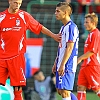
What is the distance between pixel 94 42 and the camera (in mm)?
10516

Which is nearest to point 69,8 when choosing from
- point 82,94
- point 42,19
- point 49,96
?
point 82,94

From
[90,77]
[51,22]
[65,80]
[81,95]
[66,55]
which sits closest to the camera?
[66,55]

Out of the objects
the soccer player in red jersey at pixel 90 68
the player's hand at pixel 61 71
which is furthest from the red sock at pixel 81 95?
the player's hand at pixel 61 71

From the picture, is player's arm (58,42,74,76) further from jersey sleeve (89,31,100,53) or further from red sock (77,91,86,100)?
red sock (77,91,86,100)

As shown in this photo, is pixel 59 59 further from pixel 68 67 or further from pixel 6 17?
pixel 6 17

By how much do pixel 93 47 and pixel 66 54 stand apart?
5.69 feet

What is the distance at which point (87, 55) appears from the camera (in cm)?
1034

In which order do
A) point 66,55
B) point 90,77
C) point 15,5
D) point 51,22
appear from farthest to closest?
point 51,22 → point 90,77 → point 15,5 → point 66,55

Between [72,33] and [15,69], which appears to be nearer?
[72,33]

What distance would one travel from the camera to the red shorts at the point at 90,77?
35.1 feet

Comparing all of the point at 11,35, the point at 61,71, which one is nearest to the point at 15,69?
the point at 11,35

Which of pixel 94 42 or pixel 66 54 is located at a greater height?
pixel 66 54

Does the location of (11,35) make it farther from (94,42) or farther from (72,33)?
(94,42)

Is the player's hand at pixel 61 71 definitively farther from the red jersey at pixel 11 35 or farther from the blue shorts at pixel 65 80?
the red jersey at pixel 11 35
